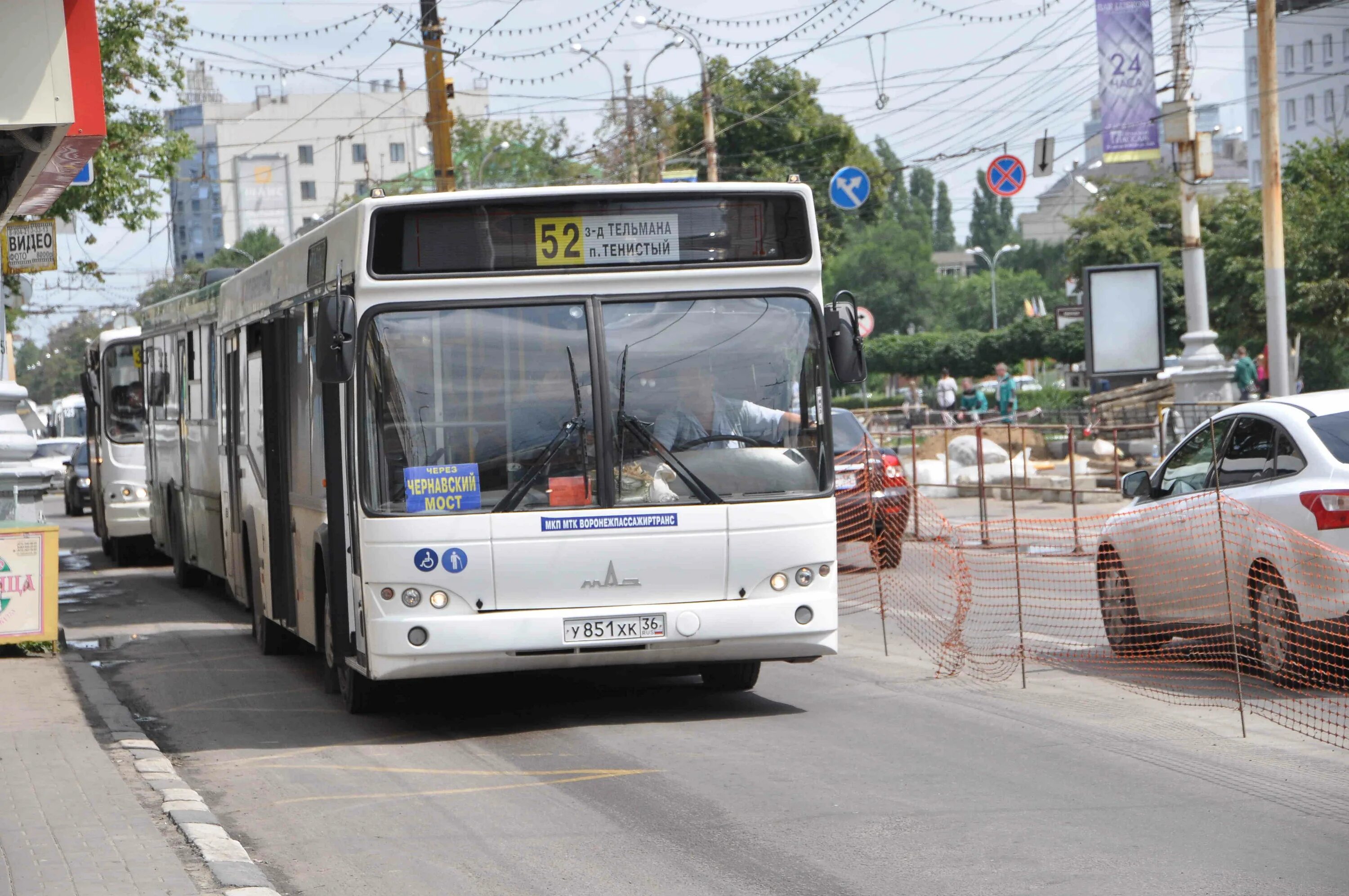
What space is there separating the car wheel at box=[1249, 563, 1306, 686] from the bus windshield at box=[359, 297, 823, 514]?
8.75ft

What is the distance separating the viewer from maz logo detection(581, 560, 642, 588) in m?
9.03

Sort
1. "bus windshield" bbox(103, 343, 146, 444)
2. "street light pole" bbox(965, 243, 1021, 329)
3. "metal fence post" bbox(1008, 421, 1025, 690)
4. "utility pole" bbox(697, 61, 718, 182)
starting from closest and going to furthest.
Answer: "metal fence post" bbox(1008, 421, 1025, 690) → "bus windshield" bbox(103, 343, 146, 444) → "utility pole" bbox(697, 61, 718, 182) → "street light pole" bbox(965, 243, 1021, 329)

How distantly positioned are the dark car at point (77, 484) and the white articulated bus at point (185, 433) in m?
18.8

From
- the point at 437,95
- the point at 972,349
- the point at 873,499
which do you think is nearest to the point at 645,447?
the point at 873,499

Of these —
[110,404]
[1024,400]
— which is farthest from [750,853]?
[1024,400]

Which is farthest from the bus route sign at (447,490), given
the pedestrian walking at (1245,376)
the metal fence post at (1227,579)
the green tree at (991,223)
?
the green tree at (991,223)

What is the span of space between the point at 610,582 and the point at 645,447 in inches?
28.5

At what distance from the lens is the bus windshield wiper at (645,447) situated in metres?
9.09

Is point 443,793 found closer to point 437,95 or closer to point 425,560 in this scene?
point 425,560

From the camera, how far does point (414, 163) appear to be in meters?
121

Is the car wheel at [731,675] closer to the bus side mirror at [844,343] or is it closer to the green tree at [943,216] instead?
the bus side mirror at [844,343]

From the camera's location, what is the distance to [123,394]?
2438 cm

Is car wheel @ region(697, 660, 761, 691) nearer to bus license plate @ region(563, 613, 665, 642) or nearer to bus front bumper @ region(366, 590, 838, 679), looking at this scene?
bus front bumper @ region(366, 590, 838, 679)

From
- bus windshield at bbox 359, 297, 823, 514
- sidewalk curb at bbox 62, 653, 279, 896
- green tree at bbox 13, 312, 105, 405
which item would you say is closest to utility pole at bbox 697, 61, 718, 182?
sidewalk curb at bbox 62, 653, 279, 896
